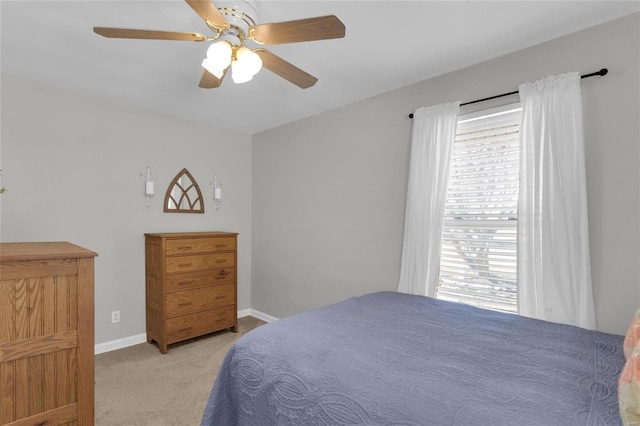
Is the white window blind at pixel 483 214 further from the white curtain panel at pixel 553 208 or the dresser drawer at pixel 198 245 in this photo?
the dresser drawer at pixel 198 245

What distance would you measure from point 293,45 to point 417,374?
2.02 meters

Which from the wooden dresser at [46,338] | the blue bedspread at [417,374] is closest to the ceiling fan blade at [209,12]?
the wooden dresser at [46,338]

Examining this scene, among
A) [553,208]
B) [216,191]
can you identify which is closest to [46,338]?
[216,191]

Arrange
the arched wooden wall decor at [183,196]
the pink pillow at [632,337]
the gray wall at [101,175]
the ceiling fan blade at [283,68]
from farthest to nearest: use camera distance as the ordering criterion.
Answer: the arched wooden wall decor at [183,196]
the gray wall at [101,175]
the ceiling fan blade at [283,68]
the pink pillow at [632,337]

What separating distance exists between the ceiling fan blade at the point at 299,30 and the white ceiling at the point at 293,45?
32 centimetres

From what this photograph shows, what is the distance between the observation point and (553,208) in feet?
6.29

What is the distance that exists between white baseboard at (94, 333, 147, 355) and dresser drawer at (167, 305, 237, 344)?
0.46 metres

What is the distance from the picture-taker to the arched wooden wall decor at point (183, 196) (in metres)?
3.51

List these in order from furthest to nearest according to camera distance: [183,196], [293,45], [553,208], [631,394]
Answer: [183,196] → [293,45] → [553,208] → [631,394]

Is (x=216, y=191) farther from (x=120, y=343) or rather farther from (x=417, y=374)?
(x=417, y=374)

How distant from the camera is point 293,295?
3.68 metres

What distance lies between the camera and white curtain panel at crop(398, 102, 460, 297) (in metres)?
2.39

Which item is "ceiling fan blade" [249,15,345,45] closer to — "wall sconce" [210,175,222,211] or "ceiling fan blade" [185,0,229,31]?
"ceiling fan blade" [185,0,229,31]

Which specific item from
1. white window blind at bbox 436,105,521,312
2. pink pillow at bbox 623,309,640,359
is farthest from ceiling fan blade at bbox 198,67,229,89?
pink pillow at bbox 623,309,640,359
